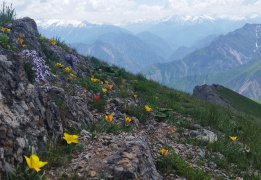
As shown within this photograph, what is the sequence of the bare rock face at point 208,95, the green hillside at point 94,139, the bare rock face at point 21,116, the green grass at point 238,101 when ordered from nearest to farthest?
the bare rock face at point 21,116, the green hillside at point 94,139, the bare rock face at point 208,95, the green grass at point 238,101

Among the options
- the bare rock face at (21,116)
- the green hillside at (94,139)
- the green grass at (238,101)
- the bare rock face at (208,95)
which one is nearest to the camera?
the bare rock face at (21,116)

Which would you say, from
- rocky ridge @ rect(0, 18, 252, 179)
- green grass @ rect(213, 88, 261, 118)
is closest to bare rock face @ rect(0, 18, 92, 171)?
rocky ridge @ rect(0, 18, 252, 179)

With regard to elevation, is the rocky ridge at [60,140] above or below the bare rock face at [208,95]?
above

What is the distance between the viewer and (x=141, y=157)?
354 centimetres

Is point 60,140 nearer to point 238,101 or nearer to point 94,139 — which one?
point 94,139

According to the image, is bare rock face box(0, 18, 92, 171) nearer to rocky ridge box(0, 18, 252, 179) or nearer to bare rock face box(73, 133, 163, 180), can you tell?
rocky ridge box(0, 18, 252, 179)

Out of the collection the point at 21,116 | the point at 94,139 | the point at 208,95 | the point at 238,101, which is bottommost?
the point at 238,101

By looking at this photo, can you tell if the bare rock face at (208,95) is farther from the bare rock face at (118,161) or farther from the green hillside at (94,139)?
the bare rock face at (118,161)

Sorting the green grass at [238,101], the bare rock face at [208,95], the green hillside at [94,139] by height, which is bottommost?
the green grass at [238,101]

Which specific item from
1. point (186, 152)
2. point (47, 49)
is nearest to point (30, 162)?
point (186, 152)

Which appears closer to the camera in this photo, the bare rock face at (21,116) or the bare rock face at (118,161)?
the bare rock face at (21,116)

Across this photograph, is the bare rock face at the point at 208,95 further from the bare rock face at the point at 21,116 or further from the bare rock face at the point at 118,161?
the bare rock face at the point at 21,116

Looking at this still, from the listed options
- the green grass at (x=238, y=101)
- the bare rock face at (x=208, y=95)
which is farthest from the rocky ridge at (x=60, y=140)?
the green grass at (x=238, y=101)

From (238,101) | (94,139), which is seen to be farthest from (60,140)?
(238,101)
